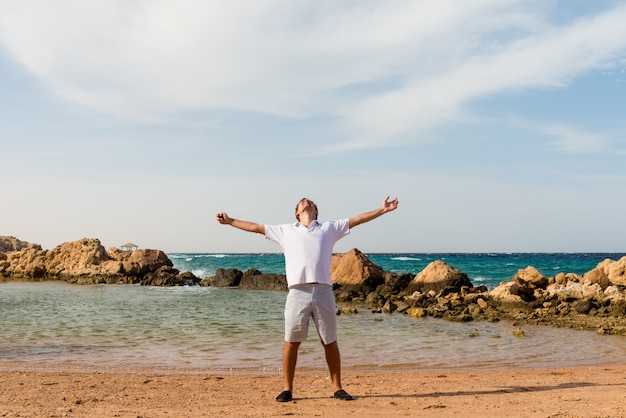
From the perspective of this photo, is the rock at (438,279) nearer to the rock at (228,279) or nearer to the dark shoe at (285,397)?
the rock at (228,279)

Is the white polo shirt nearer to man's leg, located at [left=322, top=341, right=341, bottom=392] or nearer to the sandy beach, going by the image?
man's leg, located at [left=322, top=341, right=341, bottom=392]

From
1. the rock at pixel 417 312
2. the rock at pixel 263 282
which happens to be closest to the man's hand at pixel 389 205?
the rock at pixel 417 312

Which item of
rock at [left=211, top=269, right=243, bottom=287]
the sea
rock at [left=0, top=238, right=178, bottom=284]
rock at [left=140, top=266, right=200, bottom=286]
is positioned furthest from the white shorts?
rock at [left=0, top=238, right=178, bottom=284]

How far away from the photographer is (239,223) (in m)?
6.79

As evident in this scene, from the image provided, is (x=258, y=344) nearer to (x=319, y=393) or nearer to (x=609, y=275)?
(x=319, y=393)

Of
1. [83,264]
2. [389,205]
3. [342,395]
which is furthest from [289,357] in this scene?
[83,264]

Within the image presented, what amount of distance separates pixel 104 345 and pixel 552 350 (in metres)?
9.72

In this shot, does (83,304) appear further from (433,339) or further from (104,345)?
(433,339)

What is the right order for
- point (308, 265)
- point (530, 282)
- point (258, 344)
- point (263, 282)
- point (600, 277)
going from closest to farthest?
point (308, 265), point (258, 344), point (530, 282), point (600, 277), point (263, 282)

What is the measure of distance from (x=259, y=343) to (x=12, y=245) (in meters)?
77.3

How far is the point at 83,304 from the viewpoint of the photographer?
2456 centimetres

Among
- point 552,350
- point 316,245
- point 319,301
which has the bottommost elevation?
point 552,350

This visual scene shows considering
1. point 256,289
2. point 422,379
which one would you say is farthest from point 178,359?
point 256,289

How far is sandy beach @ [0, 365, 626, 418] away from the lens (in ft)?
21.1
